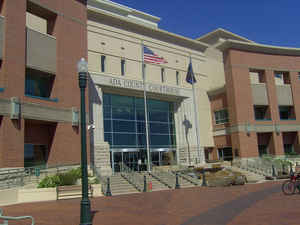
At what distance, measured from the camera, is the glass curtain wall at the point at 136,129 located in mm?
32469

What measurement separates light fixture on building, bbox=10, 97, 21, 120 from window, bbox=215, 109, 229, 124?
26.8 m

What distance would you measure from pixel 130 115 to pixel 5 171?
16.6m

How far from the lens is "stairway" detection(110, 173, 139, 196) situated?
21.8 metres

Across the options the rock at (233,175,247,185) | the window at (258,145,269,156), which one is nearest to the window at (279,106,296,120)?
the window at (258,145,269,156)

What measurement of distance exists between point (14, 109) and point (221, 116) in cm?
2734

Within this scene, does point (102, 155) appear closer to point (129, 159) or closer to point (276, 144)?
point (129, 159)

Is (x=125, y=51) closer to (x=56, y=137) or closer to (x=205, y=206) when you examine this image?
(x=56, y=137)

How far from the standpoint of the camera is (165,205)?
1390 cm

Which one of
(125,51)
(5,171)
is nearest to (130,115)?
(125,51)

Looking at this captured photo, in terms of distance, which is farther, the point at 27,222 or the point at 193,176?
the point at 193,176

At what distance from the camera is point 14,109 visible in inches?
828

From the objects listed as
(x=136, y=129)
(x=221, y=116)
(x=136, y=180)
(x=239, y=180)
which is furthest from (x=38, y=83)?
(x=221, y=116)

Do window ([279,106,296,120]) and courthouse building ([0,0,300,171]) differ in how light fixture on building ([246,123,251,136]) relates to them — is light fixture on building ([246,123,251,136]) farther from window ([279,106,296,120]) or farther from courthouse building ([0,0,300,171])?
window ([279,106,296,120])

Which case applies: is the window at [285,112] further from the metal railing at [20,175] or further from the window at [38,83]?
the metal railing at [20,175]
